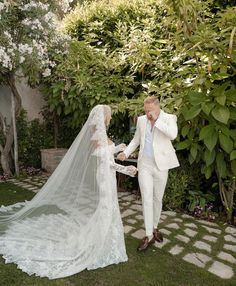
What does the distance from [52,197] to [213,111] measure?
2.14 metres

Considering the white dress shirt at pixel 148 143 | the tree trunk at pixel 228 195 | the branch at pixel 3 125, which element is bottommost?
the tree trunk at pixel 228 195

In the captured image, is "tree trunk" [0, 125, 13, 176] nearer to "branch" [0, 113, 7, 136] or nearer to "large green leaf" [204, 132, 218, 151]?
"branch" [0, 113, 7, 136]

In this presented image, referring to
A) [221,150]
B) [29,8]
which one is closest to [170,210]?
[221,150]

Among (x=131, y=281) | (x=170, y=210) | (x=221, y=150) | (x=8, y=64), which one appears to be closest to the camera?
(x=131, y=281)

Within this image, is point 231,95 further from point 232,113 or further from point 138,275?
point 138,275

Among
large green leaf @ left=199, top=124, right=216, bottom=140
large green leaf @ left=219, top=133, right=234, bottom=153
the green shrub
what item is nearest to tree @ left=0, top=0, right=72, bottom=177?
the green shrub

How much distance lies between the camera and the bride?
11.5 ft

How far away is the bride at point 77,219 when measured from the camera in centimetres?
351

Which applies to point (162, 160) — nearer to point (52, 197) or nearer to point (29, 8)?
point (52, 197)

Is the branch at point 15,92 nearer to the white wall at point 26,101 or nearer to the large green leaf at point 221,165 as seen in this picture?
the white wall at point 26,101

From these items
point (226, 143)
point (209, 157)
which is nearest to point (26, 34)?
point (209, 157)

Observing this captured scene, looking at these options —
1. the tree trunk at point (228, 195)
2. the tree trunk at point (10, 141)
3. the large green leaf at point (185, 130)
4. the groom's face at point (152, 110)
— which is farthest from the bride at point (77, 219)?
the tree trunk at point (10, 141)

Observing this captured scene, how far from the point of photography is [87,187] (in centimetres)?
389

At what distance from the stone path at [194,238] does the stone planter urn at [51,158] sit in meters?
2.52
